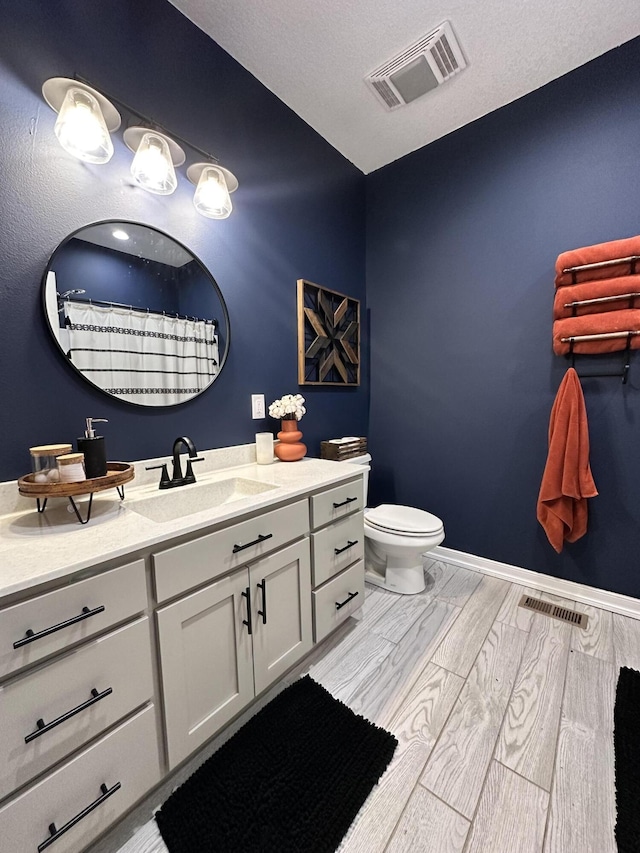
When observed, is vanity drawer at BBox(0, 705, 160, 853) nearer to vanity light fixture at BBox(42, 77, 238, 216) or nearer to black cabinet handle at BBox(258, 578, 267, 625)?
black cabinet handle at BBox(258, 578, 267, 625)

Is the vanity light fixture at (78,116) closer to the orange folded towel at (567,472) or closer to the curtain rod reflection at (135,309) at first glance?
the curtain rod reflection at (135,309)

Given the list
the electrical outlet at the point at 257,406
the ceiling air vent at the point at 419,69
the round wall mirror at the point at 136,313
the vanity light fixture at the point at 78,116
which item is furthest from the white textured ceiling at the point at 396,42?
the electrical outlet at the point at 257,406

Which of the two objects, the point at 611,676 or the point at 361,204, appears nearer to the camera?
the point at 611,676

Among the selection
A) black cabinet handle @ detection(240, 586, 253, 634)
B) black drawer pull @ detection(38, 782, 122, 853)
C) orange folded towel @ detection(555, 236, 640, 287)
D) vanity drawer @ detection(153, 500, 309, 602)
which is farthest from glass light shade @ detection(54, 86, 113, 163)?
orange folded towel @ detection(555, 236, 640, 287)

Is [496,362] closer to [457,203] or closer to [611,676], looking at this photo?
→ [457,203]

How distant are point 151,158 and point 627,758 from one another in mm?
2618

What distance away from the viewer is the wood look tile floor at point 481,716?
89 centimetres

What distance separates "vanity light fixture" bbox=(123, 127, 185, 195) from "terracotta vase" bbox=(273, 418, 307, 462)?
115 centimetres

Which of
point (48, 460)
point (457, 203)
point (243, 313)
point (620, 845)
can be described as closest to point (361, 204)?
point (457, 203)

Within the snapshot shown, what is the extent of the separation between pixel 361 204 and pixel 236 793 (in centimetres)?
Answer: 319

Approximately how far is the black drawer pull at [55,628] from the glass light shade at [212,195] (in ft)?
5.12

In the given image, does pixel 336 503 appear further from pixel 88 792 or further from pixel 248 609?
pixel 88 792

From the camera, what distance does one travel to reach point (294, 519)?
127cm

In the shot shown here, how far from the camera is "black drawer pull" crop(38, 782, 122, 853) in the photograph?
0.72 metres
